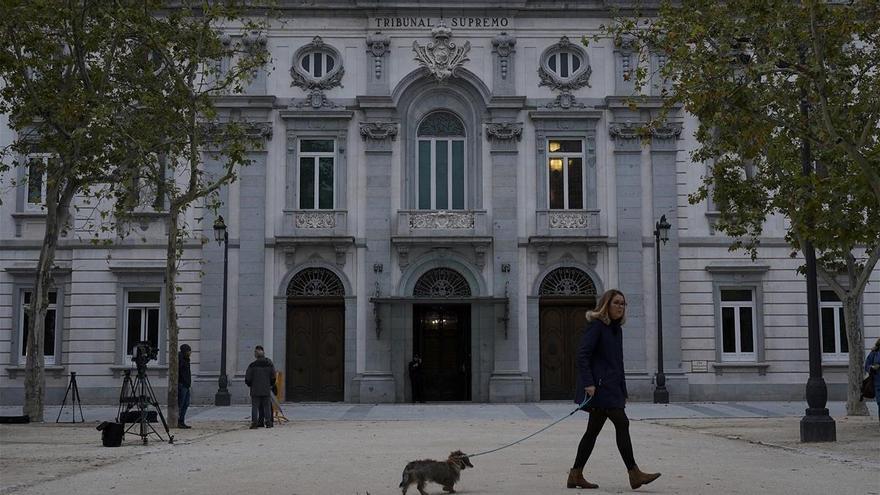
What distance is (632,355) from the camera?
1276 inches

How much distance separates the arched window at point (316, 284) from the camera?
108 ft

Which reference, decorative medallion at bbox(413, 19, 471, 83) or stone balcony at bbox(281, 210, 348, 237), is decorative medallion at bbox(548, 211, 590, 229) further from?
stone balcony at bbox(281, 210, 348, 237)

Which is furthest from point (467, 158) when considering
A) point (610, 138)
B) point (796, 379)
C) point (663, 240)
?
point (796, 379)

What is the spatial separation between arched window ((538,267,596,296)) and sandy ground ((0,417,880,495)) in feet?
35.5

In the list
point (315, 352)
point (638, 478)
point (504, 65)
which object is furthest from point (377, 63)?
point (638, 478)

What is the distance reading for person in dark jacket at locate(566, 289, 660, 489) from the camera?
1068cm

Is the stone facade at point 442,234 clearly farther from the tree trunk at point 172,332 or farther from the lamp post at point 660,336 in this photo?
the tree trunk at point 172,332

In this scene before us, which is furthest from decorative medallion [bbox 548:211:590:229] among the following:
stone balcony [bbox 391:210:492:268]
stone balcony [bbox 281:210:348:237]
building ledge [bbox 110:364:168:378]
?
building ledge [bbox 110:364:168:378]

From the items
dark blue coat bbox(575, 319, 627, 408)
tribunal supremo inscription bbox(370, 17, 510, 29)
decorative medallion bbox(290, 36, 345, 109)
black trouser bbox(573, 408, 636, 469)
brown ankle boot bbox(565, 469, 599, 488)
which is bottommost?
brown ankle boot bbox(565, 469, 599, 488)

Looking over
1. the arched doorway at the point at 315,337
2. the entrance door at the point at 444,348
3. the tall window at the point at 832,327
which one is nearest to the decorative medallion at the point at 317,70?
the arched doorway at the point at 315,337

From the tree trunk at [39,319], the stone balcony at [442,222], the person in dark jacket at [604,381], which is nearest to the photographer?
the person in dark jacket at [604,381]

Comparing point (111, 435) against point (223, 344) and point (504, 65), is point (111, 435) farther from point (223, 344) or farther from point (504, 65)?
point (504, 65)

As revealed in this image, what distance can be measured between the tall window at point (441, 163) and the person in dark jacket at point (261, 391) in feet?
37.1

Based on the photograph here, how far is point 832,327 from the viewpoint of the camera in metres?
33.2
